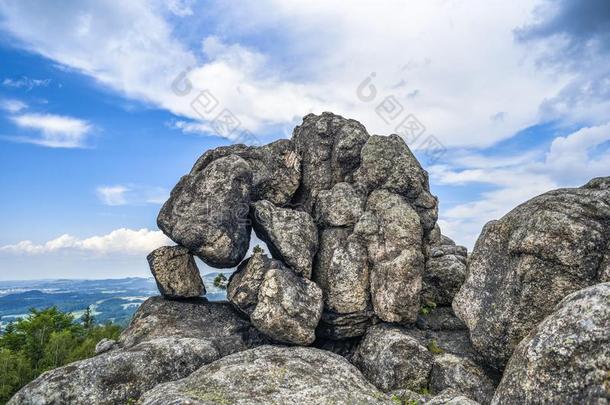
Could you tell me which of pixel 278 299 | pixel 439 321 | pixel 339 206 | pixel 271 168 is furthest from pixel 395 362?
pixel 271 168

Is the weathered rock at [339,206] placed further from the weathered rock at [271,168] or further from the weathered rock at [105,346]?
the weathered rock at [105,346]

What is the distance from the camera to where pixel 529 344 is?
557 inches

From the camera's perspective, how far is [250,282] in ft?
105

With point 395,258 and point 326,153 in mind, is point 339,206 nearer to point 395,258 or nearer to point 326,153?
point 395,258

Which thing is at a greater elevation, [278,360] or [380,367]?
[278,360]

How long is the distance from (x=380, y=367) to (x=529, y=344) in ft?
54.2

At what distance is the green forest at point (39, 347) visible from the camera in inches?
2492

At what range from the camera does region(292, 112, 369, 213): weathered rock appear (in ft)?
132

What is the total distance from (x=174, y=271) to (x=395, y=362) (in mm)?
20074

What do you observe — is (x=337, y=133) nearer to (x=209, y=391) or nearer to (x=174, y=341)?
(x=174, y=341)

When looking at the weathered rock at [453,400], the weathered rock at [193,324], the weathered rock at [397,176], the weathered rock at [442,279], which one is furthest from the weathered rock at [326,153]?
the weathered rock at [453,400]

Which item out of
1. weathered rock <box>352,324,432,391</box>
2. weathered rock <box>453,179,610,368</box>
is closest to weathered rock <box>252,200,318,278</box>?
weathered rock <box>352,324,432,391</box>

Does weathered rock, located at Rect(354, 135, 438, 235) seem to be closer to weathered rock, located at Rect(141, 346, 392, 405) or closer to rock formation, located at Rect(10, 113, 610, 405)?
rock formation, located at Rect(10, 113, 610, 405)

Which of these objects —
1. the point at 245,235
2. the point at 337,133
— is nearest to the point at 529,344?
the point at 245,235
